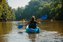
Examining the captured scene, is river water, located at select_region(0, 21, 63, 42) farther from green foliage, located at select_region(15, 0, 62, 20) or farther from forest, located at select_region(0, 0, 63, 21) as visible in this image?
green foliage, located at select_region(15, 0, 62, 20)

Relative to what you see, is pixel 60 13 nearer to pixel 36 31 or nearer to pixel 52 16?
pixel 52 16

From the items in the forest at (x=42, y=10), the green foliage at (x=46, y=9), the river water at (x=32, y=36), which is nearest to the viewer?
the river water at (x=32, y=36)

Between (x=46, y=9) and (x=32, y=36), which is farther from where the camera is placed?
(x=46, y=9)

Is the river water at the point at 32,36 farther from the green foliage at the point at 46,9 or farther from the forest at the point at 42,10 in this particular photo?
the green foliage at the point at 46,9

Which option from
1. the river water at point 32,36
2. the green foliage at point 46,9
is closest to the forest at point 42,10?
the green foliage at point 46,9

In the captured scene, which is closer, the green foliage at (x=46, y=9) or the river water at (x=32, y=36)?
the river water at (x=32, y=36)

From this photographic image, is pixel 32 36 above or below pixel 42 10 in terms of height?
below

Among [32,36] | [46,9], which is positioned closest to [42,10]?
[46,9]

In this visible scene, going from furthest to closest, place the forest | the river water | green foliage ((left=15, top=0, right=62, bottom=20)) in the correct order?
1. green foliage ((left=15, top=0, right=62, bottom=20))
2. the forest
3. the river water

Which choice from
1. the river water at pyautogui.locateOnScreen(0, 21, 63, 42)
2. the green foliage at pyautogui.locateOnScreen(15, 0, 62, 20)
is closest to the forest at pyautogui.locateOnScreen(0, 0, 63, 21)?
the green foliage at pyautogui.locateOnScreen(15, 0, 62, 20)

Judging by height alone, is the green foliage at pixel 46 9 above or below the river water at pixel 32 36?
above

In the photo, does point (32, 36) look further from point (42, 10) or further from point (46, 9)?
point (42, 10)

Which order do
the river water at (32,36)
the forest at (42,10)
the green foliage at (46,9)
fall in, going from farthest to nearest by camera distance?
the green foliage at (46,9)
the forest at (42,10)
the river water at (32,36)

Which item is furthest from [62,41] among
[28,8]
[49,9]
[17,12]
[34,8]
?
[17,12]
